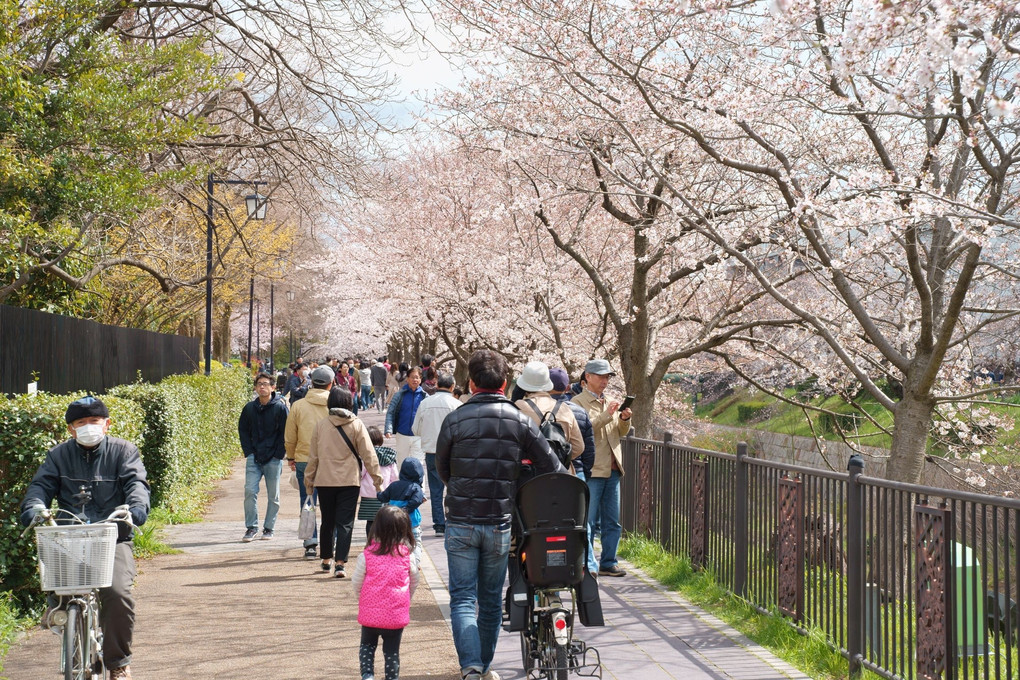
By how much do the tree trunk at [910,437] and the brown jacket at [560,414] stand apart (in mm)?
4541

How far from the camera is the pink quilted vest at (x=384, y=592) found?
529 centimetres

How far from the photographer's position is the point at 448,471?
5320mm

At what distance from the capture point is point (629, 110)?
1112cm

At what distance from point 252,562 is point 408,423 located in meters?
2.81

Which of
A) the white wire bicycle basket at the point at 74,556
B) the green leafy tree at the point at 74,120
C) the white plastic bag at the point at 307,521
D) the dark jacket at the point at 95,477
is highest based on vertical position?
the green leafy tree at the point at 74,120

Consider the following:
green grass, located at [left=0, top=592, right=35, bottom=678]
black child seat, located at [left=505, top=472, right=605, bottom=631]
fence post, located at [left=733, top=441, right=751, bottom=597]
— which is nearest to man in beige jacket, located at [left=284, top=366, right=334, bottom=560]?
green grass, located at [left=0, top=592, right=35, bottom=678]

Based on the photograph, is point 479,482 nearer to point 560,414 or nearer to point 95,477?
point 560,414

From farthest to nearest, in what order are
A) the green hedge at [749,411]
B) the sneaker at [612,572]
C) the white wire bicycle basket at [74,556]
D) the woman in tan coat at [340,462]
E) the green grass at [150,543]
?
the green hedge at [749,411]
the green grass at [150,543]
the sneaker at [612,572]
the woman in tan coat at [340,462]
the white wire bicycle basket at [74,556]

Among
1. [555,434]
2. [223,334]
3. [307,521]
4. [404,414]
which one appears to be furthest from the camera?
[223,334]

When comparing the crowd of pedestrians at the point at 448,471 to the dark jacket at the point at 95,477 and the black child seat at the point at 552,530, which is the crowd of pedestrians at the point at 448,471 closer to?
the black child seat at the point at 552,530

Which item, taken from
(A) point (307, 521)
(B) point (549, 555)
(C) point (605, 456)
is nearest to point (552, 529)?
(B) point (549, 555)

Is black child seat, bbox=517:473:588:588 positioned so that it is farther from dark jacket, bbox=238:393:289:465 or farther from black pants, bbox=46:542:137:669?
dark jacket, bbox=238:393:289:465

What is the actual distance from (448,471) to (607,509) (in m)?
3.83

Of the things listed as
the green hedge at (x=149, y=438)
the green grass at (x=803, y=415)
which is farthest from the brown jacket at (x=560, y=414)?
the green grass at (x=803, y=415)
